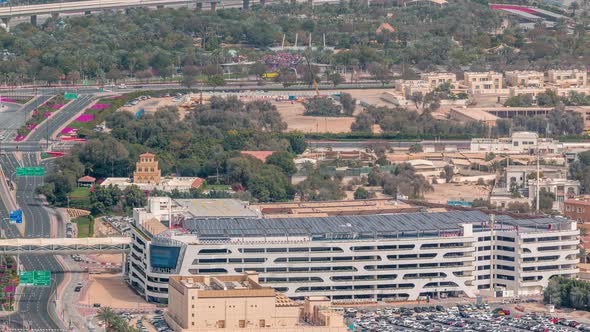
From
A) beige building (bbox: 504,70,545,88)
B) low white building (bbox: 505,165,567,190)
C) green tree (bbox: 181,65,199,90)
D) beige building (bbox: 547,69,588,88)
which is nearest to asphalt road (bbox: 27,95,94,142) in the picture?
green tree (bbox: 181,65,199,90)

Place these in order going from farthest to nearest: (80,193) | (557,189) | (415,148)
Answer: (415,148)
(80,193)
(557,189)

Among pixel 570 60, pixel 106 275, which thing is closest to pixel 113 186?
pixel 106 275

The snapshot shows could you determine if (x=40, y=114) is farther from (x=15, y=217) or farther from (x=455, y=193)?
(x=15, y=217)

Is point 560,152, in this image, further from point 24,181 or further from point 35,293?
point 35,293

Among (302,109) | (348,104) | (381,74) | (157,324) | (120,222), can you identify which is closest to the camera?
(157,324)

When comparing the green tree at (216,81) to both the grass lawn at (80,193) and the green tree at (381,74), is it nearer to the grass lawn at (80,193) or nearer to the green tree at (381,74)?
the green tree at (381,74)

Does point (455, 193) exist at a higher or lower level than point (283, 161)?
lower

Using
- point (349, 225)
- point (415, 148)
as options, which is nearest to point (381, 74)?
point (415, 148)
